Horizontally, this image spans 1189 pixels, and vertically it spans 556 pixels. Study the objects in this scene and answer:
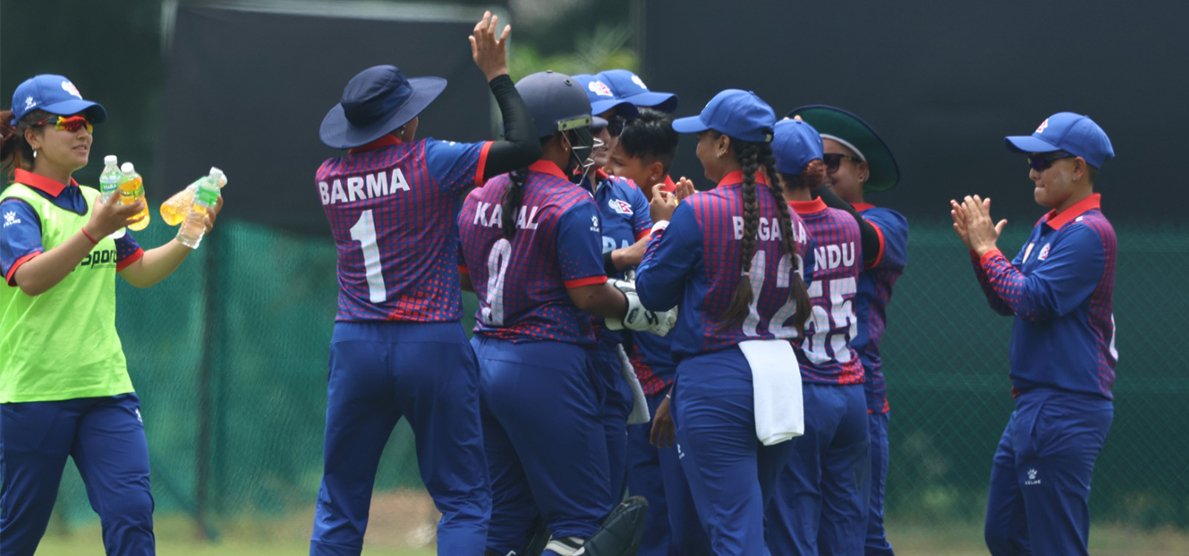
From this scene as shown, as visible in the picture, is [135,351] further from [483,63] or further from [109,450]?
[483,63]

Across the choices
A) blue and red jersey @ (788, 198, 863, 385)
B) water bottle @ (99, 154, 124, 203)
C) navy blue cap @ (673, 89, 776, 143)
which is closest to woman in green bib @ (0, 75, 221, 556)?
water bottle @ (99, 154, 124, 203)

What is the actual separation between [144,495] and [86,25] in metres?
12.8

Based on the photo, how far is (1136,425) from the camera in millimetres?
9156

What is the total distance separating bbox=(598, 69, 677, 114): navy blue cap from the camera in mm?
6809

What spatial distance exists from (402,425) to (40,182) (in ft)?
13.6

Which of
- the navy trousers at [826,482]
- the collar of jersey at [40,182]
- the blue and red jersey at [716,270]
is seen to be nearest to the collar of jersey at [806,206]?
the blue and red jersey at [716,270]

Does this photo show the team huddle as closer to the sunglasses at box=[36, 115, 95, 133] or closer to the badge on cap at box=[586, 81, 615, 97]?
the sunglasses at box=[36, 115, 95, 133]

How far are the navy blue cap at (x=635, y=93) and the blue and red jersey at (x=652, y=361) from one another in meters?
0.50

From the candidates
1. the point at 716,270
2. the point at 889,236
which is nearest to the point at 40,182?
the point at 716,270

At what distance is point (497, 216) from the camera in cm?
A: 584

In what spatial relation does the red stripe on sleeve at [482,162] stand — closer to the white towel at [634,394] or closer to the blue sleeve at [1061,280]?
the white towel at [634,394]

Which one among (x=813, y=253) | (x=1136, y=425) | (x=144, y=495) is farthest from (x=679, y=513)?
(x=1136, y=425)

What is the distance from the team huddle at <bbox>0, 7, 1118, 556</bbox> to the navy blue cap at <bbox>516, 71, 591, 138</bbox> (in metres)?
0.01

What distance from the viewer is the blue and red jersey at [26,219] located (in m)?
5.73
